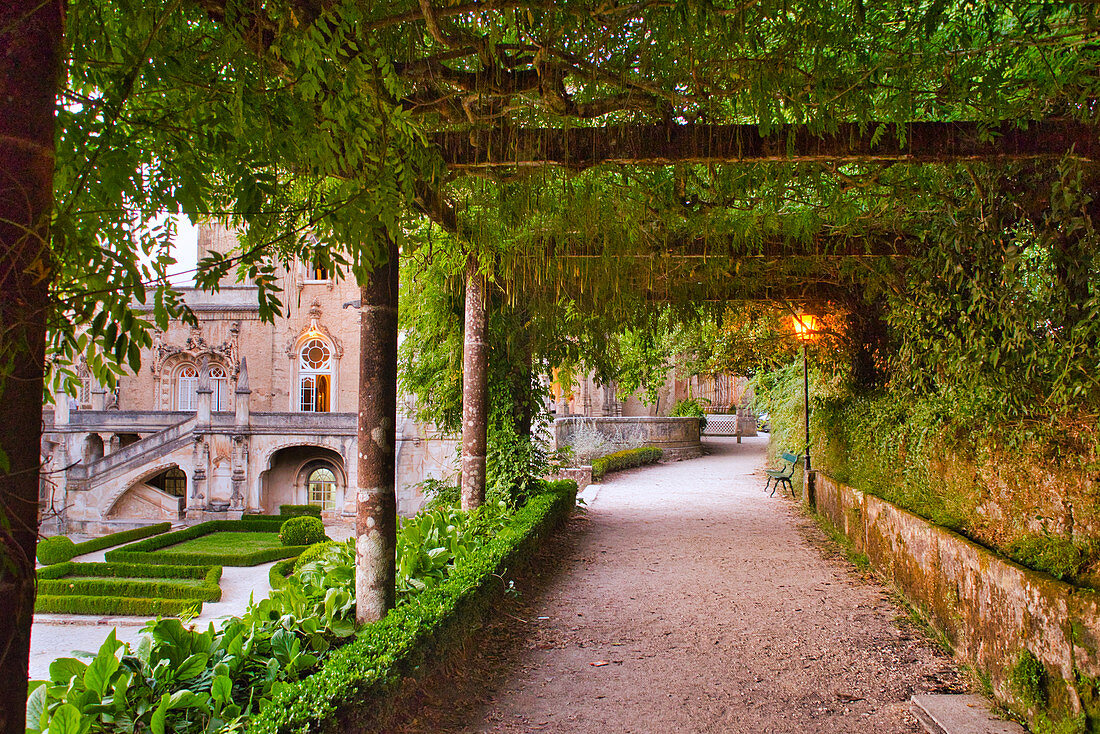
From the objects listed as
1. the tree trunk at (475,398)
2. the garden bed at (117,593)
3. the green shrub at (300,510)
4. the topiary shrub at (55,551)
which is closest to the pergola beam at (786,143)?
the tree trunk at (475,398)

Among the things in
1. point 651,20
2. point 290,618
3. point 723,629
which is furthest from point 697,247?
point 290,618

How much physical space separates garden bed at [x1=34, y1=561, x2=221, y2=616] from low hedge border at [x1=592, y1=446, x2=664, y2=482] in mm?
8139

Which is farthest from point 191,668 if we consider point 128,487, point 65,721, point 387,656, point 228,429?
point 128,487

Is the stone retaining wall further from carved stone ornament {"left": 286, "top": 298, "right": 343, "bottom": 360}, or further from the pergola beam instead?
carved stone ornament {"left": 286, "top": 298, "right": 343, "bottom": 360}

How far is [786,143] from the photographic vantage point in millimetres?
3578

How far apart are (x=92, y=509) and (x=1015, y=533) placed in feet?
81.7

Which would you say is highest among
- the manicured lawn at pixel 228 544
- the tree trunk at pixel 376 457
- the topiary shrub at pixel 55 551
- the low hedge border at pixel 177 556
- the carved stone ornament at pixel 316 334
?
the carved stone ornament at pixel 316 334

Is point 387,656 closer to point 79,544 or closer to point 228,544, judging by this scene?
point 228,544

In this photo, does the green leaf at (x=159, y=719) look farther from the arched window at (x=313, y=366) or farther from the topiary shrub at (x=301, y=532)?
the arched window at (x=313, y=366)

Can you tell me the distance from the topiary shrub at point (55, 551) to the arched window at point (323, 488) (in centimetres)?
976

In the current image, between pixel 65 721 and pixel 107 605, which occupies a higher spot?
pixel 65 721

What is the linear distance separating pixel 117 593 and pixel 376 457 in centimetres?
1191

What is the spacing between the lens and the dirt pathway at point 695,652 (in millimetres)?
3787

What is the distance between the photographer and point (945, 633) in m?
4.76
